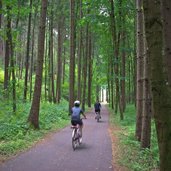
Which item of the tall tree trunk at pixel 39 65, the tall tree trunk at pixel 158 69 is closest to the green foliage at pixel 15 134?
the tall tree trunk at pixel 39 65

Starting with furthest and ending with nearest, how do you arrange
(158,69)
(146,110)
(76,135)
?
(76,135) → (146,110) → (158,69)

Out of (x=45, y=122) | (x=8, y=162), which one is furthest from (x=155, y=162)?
(x=45, y=122)

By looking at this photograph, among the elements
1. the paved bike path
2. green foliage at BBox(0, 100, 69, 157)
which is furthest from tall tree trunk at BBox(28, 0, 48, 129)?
the paved bike path

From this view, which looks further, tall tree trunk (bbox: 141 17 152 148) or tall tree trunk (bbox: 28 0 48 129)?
tall tree trunk (bbox: 28 0 48 129)

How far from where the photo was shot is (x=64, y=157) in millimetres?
11344

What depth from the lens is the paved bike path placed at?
31.7 feet

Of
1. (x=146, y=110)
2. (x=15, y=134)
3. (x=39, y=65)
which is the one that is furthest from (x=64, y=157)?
(x=39, y=65)

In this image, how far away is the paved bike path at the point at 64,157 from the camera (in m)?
9.66

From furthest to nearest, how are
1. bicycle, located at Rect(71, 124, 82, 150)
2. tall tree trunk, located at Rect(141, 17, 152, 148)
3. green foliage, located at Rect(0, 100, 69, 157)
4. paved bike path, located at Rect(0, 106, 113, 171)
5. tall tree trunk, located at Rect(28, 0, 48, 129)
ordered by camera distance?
tall tree trunk, located at Rect(28, 0, 48, 129), bicycle, located at Rect(71, 124, 82, 150), green foliage, located at Rect(0, 100, 69, 157), tall tree trunk, located at Rect(141, 17, 152, 148), paved bike path, located at Rect(0, 106, 113, 171)

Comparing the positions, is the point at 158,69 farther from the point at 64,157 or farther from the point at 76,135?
the point at 76,135

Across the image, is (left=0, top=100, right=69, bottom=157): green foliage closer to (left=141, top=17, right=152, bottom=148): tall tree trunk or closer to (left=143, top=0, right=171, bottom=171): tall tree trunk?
(left=141, top=17, right=152, bottom=148): tall tree trunk

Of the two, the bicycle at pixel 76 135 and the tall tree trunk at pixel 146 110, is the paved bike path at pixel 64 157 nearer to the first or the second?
the bicycle at pixel 76 135

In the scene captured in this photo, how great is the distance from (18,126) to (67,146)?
126 inches

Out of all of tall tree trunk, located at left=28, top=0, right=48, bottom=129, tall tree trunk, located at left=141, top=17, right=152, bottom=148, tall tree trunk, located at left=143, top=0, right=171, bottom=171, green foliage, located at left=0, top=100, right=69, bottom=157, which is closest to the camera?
tall tree trunk, located at left=143, top=0, right=171, bottom=171
